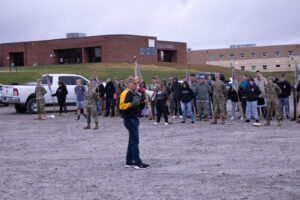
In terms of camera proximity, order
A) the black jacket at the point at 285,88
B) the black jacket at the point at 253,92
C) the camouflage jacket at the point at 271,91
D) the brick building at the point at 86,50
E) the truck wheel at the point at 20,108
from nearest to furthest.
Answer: the camouflage jacket at the point at 271,91 → the black jacket at the point at 253,92 → the black jacket at the point at 285,88 → the truck wheel at the point at 20,108 → the brick building at the point at 86,50

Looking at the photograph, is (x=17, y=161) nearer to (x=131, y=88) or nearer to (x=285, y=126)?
(x=131, y=88)

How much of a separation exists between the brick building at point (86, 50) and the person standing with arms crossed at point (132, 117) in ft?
190

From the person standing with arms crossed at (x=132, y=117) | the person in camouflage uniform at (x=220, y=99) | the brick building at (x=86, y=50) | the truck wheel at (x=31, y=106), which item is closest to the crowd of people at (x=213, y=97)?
the person in camouflage uniform at (x=220, y=99)

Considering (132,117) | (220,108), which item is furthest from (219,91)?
(132,117)

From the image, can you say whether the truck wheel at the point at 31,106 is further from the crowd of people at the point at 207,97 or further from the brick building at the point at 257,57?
the brick building at the point at 257,57

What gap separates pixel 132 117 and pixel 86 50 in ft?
204

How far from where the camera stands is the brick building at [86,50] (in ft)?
216

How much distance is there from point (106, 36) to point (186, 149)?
57078 mm

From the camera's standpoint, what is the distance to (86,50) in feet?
226

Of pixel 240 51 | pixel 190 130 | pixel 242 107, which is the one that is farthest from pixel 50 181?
pixel 240 51

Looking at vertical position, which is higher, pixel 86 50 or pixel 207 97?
pixel 86 50

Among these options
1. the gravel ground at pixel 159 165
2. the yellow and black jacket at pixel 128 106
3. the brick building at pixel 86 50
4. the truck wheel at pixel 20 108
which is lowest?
the gravel ground at pixel 159 165

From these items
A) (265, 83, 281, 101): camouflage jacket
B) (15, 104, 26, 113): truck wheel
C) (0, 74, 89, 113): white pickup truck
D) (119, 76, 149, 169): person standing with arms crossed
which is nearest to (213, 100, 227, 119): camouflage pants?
(265, 83, 281, 101): camouflage jacket

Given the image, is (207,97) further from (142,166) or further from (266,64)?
(266,64)
